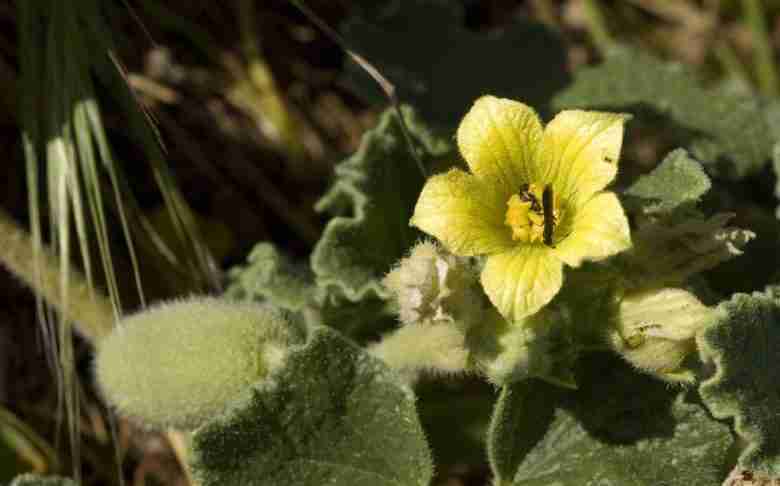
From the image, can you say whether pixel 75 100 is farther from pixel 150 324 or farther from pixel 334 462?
pixel 334 462

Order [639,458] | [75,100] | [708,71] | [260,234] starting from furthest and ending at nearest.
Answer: [708,71], [260,234], [75,100], [639,458]

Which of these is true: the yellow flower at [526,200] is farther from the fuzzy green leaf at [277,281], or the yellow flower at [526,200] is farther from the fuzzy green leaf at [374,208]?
the fuzzy green leaf at [277,281]

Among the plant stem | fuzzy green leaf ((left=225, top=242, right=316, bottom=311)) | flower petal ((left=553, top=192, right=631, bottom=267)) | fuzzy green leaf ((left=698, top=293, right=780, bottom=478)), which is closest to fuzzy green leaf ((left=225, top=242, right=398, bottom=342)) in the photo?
fuzzy green leaf ((left=225, top=242, right=316, bottom=311))

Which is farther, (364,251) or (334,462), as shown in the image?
(364,251)

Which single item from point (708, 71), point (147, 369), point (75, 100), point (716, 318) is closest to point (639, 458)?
point (716, 318)

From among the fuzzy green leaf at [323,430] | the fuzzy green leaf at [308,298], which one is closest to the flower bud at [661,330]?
the fuzzy green leaf at [323,430]
